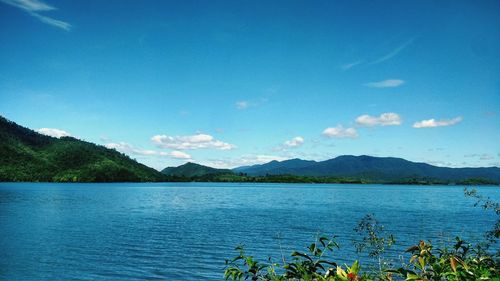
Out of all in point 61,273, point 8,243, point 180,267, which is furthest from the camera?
point 8,243

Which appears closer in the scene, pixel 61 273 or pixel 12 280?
pixel 12 280

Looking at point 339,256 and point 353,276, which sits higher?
point 353,276

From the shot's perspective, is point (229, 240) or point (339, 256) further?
point (229, 240)

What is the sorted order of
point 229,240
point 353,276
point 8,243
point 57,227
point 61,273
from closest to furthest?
point 353,276
point 61,273
point 8,243
point 229,240
point 57,227

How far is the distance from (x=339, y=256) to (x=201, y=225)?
108ft

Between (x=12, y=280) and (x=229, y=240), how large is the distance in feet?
87.1

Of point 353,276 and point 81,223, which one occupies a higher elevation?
point 353,276

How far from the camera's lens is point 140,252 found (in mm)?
42875

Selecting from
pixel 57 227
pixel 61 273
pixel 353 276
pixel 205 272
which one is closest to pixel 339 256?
pixel 205 272

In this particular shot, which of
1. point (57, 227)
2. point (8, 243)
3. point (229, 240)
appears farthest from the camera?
point (57, 227)

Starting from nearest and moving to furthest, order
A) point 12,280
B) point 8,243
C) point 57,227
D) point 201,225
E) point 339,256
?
point 12,280, point 339,256, point 8,243, point 57,227, point 201,225

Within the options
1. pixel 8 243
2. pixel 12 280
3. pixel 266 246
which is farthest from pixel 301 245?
pixel 8 243

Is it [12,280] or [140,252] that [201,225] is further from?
[12,280]

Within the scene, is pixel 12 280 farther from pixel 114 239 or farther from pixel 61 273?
pixel 114 239
